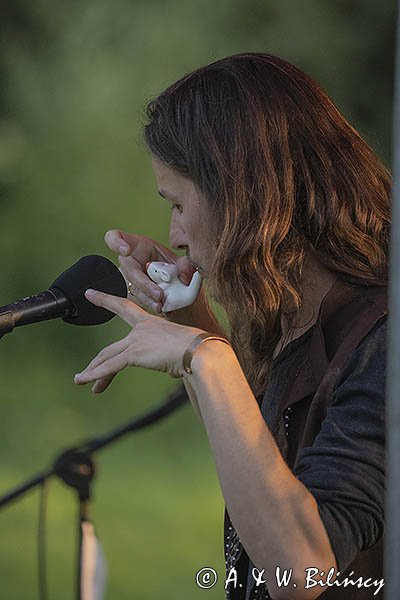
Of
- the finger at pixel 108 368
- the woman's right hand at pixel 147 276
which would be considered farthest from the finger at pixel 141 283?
the finger at pixel 108 368

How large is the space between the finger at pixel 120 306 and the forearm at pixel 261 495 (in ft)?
0.51

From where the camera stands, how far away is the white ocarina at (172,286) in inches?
71.0

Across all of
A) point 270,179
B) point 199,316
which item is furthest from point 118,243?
point 270,179

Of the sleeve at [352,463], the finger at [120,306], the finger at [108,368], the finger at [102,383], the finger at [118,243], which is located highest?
the finger at [118,243]

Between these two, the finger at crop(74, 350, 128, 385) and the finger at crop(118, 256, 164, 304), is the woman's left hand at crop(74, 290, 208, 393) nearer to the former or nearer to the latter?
the finger at crop(74, 350, 128, 385)

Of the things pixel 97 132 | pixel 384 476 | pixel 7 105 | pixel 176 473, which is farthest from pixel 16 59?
pixel 384 476

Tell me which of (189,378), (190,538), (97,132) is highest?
(97,132)

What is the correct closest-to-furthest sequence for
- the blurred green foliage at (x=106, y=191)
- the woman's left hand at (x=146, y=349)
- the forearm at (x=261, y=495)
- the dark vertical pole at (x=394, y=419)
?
1. the dark vertical pole at (x=394, y=419)
2. the forearm at (x=261, y=495)
3. the woman's left hand at (x=146, y=349)
4. the blurred green foliage at (x=106, y=191)

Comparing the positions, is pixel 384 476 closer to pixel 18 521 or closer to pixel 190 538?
pixel 190 538

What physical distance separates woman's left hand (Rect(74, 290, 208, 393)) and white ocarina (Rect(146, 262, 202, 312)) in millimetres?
366

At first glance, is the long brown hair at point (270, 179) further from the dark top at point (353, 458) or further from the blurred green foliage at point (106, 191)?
the blurred green foliage at point (106, 191)

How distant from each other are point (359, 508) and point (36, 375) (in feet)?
4.77

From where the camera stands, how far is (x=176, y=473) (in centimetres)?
261

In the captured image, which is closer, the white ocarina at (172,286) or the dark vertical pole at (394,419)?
the dark vertical pole at (394,419)
